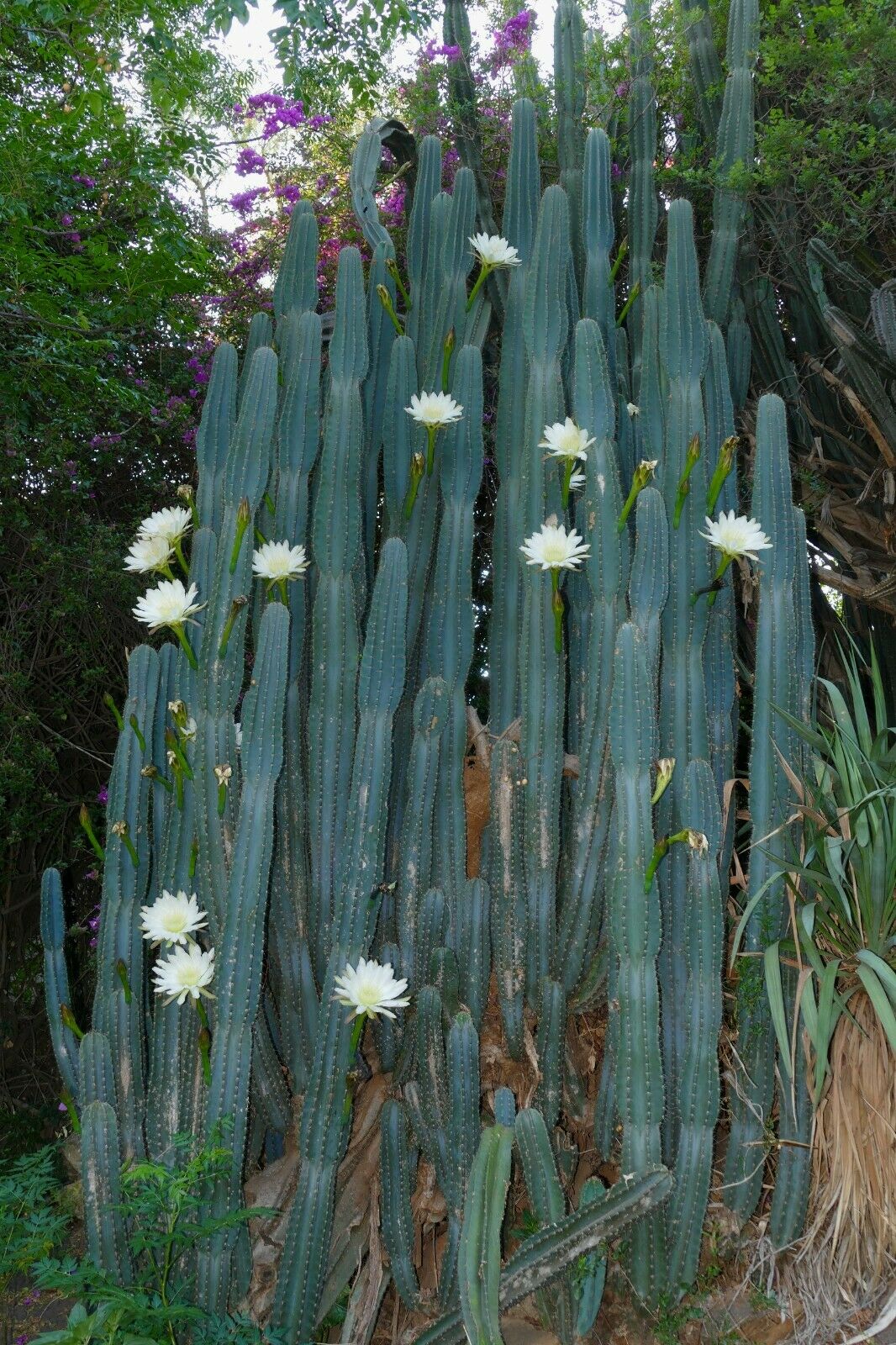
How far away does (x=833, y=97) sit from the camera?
3430 mm

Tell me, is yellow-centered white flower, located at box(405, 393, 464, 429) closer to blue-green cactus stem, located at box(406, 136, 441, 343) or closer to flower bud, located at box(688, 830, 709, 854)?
blue-green cactus stem, located at box(406, 136, 441, 343)

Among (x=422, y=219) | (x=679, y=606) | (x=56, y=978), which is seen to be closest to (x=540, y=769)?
(x=679, y=606)

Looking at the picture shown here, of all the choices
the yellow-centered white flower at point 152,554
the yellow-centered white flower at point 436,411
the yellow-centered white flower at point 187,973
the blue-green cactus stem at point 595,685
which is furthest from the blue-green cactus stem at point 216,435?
the yellow-centered white flower at point 187,973

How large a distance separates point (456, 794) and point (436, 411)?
3.30ft

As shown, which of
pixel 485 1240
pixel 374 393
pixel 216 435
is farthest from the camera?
pixel 374 393

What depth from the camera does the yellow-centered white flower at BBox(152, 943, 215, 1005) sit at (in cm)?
240

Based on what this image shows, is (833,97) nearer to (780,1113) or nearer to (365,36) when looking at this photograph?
(365,36)

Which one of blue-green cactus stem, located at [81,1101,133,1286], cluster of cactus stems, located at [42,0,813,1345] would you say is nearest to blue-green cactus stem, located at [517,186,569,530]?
cluster of cactus stems, located at [42,0,813,1345]

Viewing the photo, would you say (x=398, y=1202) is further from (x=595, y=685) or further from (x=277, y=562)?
(x=277, y=562)

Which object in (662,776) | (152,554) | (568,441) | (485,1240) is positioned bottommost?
(485,1240)

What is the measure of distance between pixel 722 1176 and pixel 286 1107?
3.45 ft

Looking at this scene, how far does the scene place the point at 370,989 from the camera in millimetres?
2371

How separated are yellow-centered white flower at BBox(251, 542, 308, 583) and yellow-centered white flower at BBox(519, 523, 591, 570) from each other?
1.91 ft

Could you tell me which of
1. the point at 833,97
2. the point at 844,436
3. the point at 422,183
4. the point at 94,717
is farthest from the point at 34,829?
the point at 833,97
